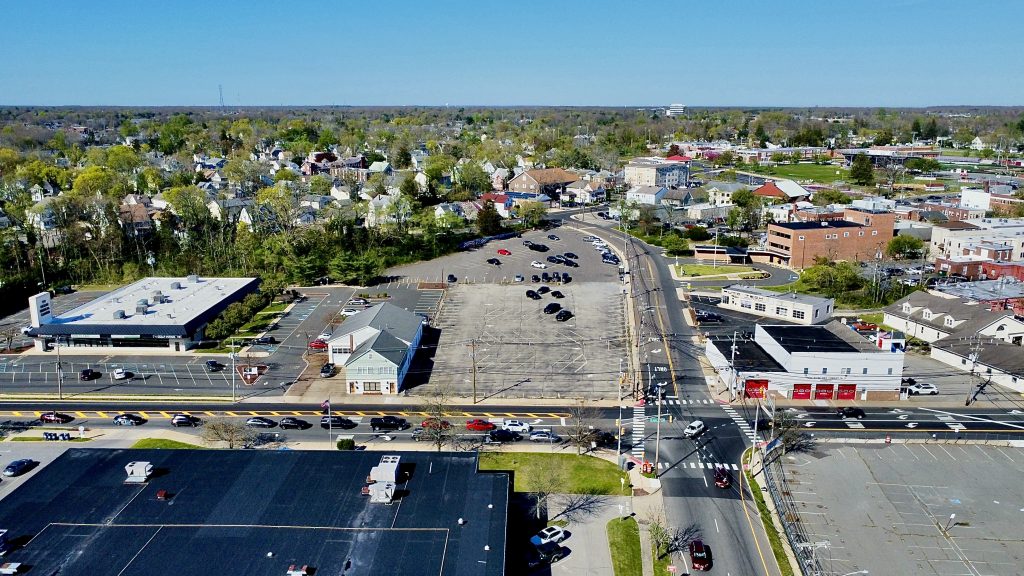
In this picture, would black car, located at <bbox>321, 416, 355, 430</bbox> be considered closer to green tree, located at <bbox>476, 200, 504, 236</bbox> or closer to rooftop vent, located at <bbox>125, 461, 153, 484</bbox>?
rooftop vent, located at <bbox>125, 461, 153, 484</bbox>

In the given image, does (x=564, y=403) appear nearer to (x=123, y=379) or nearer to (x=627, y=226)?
(x=123, y=379)

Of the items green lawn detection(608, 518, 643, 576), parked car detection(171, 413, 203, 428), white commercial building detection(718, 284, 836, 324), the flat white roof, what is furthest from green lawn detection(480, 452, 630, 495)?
white commercial building detection(718, 284, 836, 324)

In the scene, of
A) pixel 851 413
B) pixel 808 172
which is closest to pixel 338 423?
pixel 851 413

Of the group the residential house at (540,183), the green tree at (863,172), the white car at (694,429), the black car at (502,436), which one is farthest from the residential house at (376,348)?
the green tree at (863,172)

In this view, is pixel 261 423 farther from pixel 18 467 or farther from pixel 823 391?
pixel 823 391

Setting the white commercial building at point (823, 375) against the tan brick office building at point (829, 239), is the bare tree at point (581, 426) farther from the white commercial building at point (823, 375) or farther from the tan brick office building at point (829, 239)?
the tan brick office building at point (829, 239)
